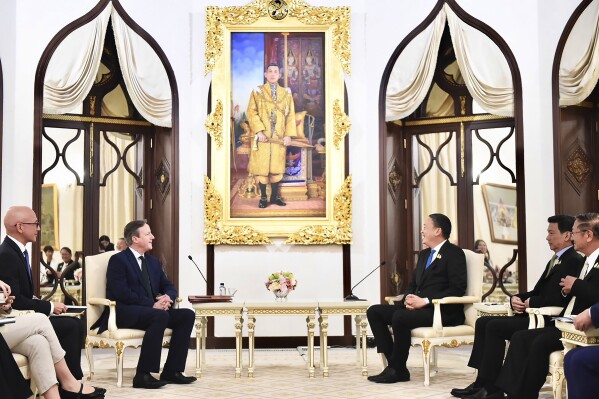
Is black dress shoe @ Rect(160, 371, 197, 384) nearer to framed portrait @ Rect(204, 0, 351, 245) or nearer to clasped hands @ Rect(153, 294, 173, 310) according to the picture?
clasped hands @ Rect(153, 294, 173, 310)

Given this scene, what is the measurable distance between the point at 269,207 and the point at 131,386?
301 cm

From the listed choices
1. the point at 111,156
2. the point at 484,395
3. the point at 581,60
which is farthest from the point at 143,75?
the point at 484,395

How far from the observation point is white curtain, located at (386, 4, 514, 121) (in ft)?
27.7

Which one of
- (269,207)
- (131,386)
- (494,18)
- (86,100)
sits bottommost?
(131,386)

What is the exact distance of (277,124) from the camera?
8.95 m

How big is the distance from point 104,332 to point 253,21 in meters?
4.04

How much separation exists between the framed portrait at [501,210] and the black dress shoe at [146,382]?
4.29m

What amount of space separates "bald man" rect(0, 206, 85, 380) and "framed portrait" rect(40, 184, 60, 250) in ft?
11.1

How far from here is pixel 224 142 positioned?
8.91 meters

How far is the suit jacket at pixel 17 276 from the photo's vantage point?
540cm

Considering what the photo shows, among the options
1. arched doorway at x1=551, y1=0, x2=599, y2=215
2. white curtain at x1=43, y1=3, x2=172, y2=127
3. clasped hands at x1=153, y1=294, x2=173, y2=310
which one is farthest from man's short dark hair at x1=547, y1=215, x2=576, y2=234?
white curtain at x1=43, y1=3, x2=172, y2=127

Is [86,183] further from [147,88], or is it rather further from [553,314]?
[553,314]

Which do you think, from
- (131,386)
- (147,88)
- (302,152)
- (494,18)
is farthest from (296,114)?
(131,386)

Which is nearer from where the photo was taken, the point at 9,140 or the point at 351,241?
the point at 9,140
